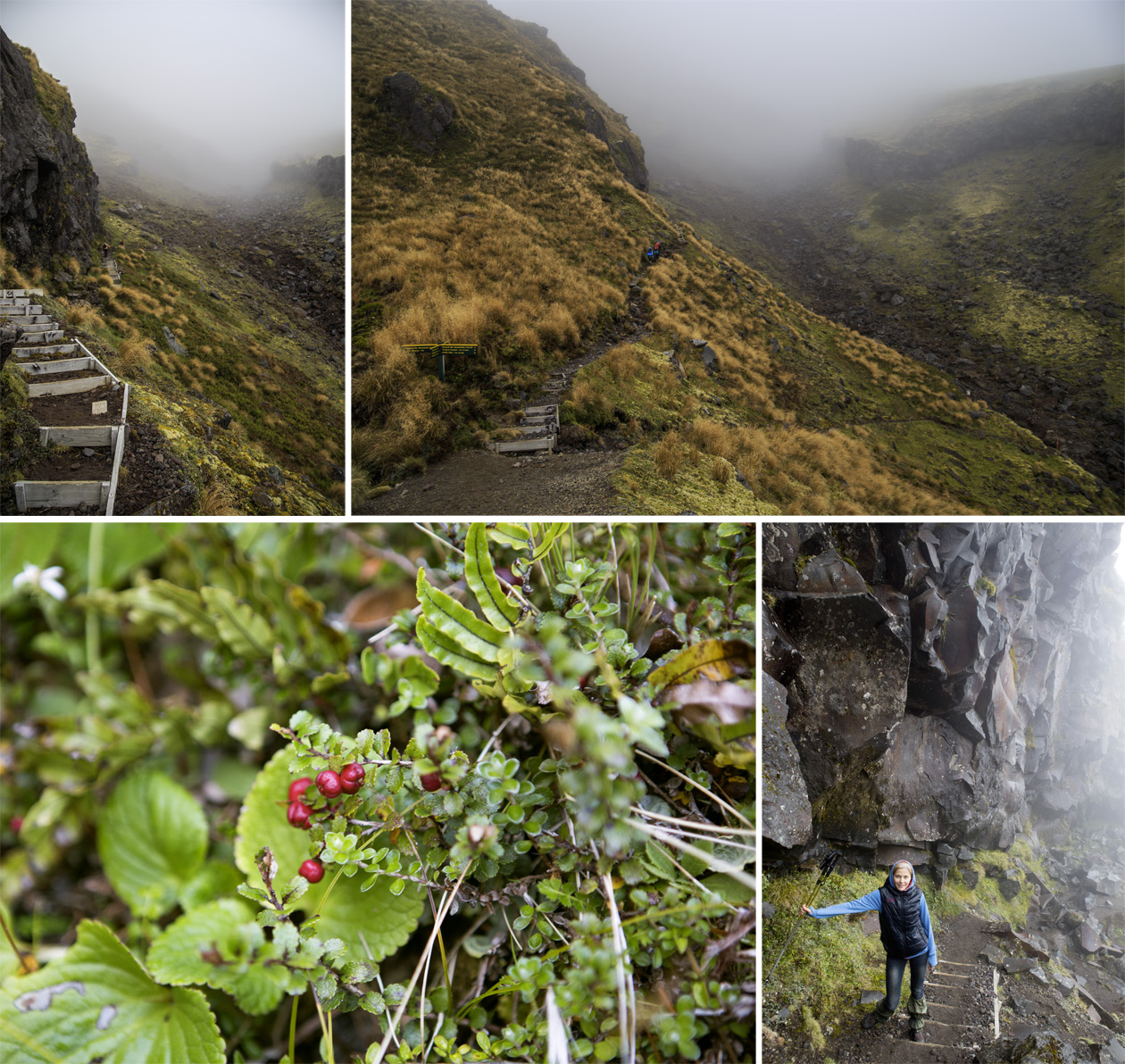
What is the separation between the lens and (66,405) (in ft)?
3.87

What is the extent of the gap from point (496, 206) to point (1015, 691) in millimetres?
2533

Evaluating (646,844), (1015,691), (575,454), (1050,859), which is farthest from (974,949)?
(575,454)

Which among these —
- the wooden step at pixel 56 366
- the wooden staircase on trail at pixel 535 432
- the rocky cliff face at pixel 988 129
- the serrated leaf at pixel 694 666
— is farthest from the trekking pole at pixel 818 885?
the rocky cliff face at pixel 988 129

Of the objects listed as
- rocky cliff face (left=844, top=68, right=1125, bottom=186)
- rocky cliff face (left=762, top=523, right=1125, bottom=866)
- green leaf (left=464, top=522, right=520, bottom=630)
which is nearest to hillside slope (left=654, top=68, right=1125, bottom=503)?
rocky cliff face (left=844, top=68, right=1125, bottom=186)

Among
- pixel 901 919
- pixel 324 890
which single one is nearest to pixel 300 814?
pixel 324 890

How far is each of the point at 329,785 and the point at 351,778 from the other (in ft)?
0.11

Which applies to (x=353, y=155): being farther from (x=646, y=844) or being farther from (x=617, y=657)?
(x=646, y=844)

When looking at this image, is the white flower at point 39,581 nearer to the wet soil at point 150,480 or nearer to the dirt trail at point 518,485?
the wet soil at point 150,480

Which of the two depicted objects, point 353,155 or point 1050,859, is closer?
point 1050,859

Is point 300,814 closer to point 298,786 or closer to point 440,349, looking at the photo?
point 298,786

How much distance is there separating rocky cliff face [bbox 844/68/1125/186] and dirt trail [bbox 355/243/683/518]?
1.86 metres

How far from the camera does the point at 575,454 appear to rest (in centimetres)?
172

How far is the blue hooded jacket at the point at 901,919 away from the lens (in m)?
1.17

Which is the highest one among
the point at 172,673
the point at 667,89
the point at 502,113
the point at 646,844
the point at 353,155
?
the point at 502,113
